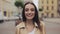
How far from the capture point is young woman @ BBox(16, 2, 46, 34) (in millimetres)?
2375

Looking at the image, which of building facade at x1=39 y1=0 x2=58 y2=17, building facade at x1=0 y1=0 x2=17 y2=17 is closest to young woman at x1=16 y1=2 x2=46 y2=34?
building facade at x1=0 y1=0 x2=17 y2=17

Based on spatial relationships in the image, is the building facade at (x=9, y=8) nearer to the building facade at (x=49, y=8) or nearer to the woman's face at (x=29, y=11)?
the building facade at (x=49, y=8)

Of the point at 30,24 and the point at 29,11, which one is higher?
the point at 29,11

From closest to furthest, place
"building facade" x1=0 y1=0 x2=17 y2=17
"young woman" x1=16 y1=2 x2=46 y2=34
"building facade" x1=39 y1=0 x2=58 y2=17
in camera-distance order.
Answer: "young woman" x1=16 y1=2 x2=46 y2=34 < "building facade" x1=0 y1=0 x2=17 y2=17 < "building facade" x1=39 y1=0 x2=58 y2=17

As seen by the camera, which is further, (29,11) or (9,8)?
(9,8)

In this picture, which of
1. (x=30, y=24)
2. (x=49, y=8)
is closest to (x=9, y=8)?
(x=49, y=8)

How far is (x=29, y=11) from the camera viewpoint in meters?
2.40

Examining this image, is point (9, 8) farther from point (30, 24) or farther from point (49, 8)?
point (30, 24)

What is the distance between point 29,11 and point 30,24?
14cm

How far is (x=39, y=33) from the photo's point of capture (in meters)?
2.38

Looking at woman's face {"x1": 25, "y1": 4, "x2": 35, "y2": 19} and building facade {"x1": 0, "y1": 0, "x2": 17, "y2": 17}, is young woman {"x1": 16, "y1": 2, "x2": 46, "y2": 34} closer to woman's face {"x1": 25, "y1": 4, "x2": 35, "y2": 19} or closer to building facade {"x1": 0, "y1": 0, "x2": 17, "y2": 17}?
woman's face {"x1": 25, "y1": 4, "x2": 35, "y2": 19}

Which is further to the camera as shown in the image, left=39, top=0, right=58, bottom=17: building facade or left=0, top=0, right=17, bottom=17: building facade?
left=39, top=0, right=58, bottom=17: building facade

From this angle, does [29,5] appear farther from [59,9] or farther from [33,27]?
[59,9]

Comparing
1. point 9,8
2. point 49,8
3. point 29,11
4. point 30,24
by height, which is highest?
point 29,11
